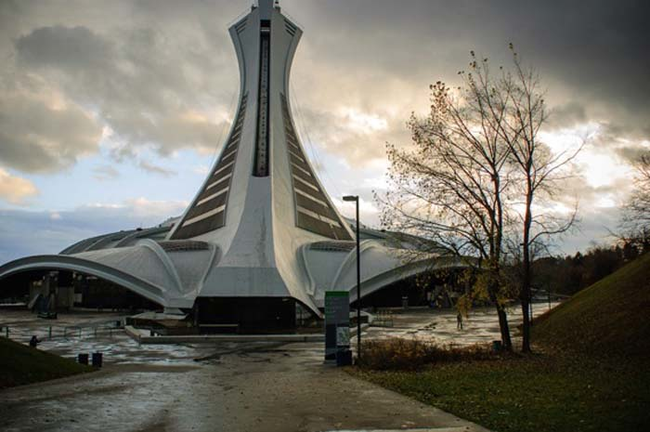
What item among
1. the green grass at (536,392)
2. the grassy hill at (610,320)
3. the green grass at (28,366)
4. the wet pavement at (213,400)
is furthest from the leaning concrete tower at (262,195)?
the green grass at (536,392)

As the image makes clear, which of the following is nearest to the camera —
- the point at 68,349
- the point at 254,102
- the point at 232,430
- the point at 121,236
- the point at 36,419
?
the point at 232,430

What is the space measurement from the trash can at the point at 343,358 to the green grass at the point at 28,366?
7.00 metres

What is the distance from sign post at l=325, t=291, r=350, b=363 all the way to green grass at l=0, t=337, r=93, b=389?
6.96 meters

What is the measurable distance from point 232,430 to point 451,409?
3658 millimetres

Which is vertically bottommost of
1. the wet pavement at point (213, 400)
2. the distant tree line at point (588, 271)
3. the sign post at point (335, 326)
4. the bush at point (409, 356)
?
the wet pavement at point (213, 400)

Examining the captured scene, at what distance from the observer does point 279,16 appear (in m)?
56.9

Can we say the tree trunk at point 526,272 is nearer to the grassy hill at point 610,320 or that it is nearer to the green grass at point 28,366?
the grassy hill at point 610,320

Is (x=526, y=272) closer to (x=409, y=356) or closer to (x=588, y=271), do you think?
(x=409, y=356)

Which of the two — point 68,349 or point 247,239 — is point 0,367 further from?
point 247,239

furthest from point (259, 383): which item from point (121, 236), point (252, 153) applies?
point (121, 236)

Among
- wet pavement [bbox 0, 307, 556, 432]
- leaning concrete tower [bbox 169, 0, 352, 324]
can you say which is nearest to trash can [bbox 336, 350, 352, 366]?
wet pavement [bbox 0, 307, 556, 432]

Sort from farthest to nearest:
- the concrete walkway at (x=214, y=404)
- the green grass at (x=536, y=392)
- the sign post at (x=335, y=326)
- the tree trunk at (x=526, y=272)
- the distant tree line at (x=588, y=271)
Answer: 1. the distant tree line at (x=588, y=271)
2. the sign post at (x=335, y=326)
3. the tree trunk at (x=526, y=272)
4. the concrete walkway at (x=214, y=404)
5. the green grass at (x=536, y=392)

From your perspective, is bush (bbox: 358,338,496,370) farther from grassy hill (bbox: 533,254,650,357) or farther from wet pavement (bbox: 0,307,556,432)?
grassy hill (bbox: 533,254,650,357)

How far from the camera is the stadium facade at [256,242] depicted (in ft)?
114
